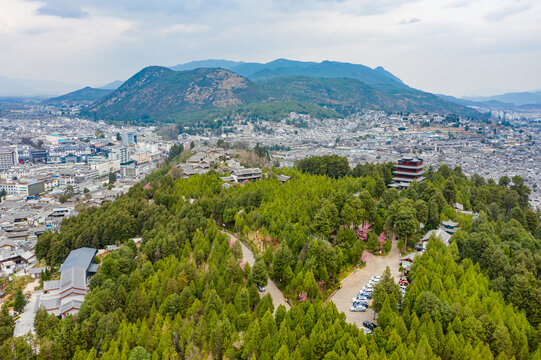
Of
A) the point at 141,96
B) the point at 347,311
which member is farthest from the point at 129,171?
the point at 141,96

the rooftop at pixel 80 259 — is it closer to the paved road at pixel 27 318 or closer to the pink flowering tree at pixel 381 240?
the paved road at pixel 27 318

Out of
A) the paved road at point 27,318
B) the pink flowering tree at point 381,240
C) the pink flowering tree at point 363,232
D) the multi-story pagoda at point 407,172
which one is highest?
the multi-story pagoda at point 407,172

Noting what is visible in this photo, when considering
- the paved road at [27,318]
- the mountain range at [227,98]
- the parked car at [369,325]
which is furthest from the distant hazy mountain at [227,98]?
the parked car at [369,325]

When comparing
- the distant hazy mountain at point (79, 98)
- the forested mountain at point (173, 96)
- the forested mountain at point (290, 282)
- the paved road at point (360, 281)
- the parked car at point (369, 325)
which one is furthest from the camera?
the distant hazy mountain at point (79, 98)

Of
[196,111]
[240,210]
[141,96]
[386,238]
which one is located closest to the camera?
[386,238]

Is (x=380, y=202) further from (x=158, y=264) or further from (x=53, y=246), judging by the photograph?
(x=53, y=246)

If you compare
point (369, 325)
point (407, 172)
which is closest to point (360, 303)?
point (369, 325)
